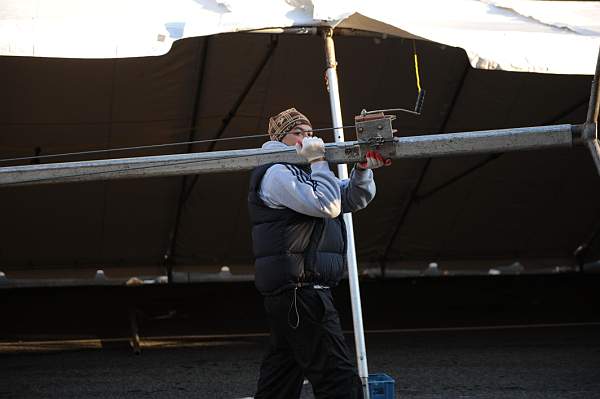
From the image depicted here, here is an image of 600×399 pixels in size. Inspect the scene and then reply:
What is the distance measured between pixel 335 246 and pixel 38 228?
5569mm

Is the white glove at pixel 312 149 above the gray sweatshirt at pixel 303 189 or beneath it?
above

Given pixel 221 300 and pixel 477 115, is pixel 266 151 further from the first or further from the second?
pixel 221 300

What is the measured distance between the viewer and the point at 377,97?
848 cm

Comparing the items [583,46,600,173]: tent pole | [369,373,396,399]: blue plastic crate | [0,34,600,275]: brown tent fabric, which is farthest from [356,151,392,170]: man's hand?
[0,34,600,275]: brown tent fabric

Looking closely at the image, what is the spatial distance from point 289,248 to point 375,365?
11.5 ft

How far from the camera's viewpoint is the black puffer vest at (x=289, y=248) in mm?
4078

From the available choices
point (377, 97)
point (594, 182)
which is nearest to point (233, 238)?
point (377, 97)

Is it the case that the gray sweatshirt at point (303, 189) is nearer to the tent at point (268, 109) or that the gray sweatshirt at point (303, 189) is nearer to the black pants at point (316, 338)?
the black pants at point (316, 338)

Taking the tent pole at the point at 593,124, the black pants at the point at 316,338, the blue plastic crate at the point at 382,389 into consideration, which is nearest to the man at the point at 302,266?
the black pants at the point at 316,338

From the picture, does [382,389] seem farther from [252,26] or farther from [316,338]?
[252,26]

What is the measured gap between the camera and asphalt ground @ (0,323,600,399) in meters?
6.40

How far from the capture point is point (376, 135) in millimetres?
3920

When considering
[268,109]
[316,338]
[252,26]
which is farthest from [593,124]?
[268,109]

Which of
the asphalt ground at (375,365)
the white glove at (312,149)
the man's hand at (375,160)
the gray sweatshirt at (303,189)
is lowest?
the asphalt ground at (375,365)
